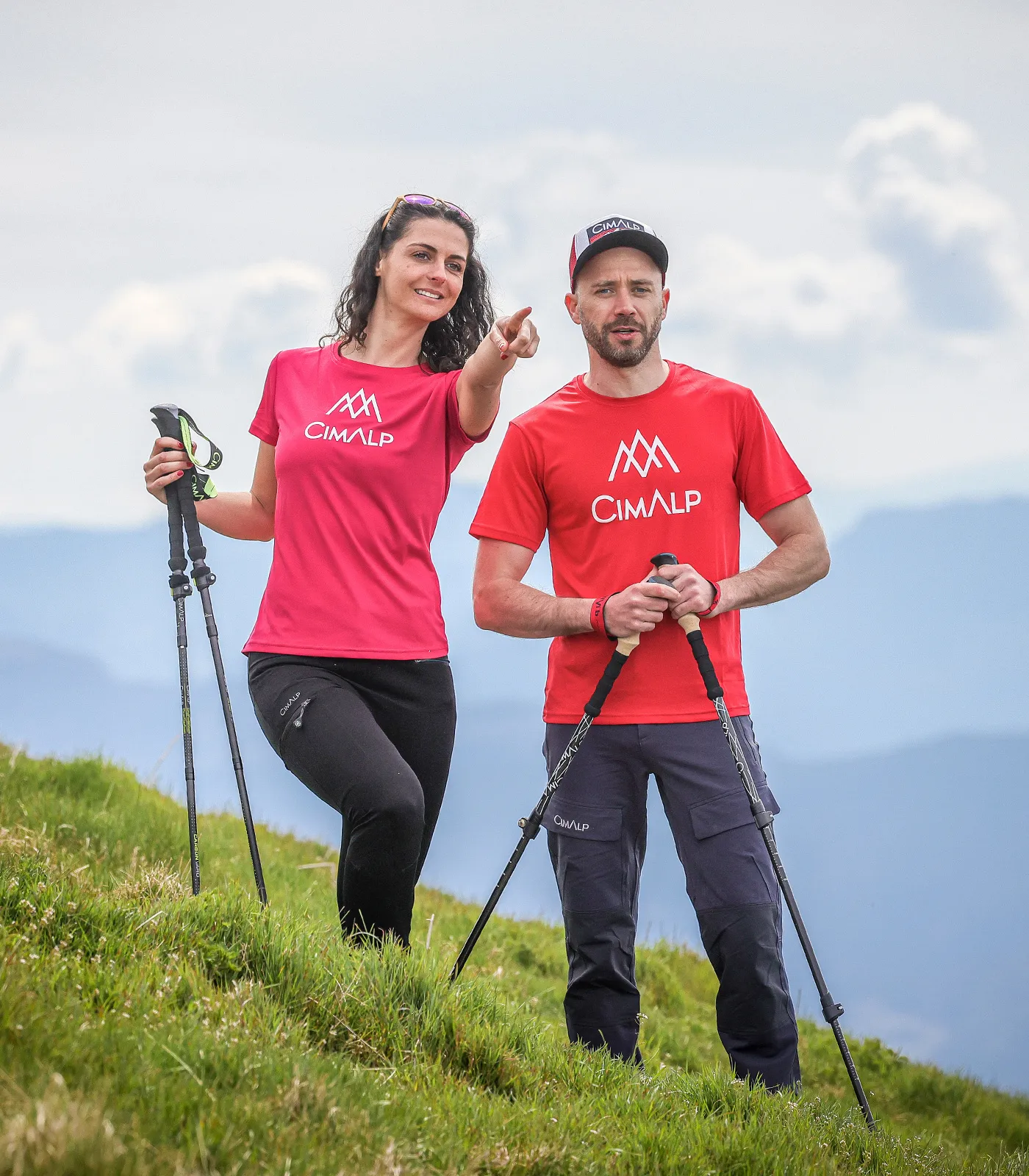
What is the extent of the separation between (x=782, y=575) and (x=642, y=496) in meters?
0.68

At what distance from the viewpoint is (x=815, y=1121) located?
4.20m

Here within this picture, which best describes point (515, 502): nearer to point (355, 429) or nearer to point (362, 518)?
point (362, 518)

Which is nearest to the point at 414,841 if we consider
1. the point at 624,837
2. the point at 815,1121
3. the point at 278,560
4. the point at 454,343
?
the point at 624,837

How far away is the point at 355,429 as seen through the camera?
17.4 ft

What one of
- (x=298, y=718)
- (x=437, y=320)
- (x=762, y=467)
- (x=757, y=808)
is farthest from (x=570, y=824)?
(x=437, y=320)

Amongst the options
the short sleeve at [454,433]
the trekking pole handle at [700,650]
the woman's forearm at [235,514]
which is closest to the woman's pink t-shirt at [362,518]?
the short sleeve at [454,433]

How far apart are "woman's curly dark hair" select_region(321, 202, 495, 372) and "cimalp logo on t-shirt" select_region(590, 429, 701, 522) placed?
47.5 inches

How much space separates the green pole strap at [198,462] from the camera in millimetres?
5805

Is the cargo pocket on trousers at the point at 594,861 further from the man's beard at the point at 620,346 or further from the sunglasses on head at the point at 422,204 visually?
the sunglasses on head at the point at 422,204

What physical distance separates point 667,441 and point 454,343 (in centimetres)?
141

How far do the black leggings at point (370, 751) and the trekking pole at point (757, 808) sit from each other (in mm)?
1171

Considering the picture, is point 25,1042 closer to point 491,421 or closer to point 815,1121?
point 815,1121

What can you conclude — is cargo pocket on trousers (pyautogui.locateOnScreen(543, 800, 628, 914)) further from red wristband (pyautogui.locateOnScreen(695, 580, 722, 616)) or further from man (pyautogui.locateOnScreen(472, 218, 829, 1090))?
red wristband (pyautogui.locateOnScreen(695, 580, 722, 616))

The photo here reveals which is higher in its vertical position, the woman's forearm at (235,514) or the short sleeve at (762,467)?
the short sleeve at (762,467)
